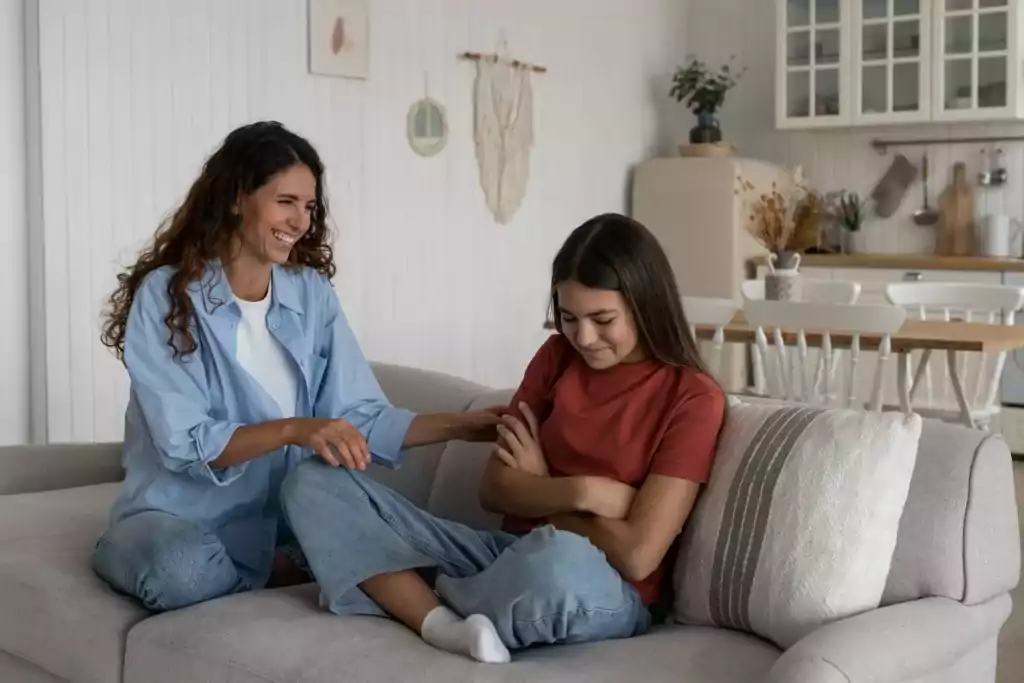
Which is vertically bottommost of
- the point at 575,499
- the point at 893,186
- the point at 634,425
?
the point at 575,499

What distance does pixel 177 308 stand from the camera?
216 cm

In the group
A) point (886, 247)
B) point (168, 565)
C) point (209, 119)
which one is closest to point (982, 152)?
point (886, 247)

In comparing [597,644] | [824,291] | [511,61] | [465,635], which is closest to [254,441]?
[465,635]

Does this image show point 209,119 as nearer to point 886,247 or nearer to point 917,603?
point 917,603

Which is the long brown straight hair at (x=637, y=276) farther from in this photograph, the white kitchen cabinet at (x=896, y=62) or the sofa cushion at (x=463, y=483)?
the white kitchen cabinet at (x=896, y=62)

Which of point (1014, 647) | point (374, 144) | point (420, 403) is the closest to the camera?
point (420, 403)

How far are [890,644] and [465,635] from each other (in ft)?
1.87

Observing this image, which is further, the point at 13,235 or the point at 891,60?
the point at 891,60

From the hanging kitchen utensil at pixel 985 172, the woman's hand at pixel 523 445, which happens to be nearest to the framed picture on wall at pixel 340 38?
the woman's hand at pixel 523 445

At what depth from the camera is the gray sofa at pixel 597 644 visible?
64.4 inches

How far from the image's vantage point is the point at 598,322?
198cm

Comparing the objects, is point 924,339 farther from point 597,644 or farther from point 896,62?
point 896,62

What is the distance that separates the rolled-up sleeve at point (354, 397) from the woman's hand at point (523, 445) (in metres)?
0.26

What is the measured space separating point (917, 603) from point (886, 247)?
4753mm
